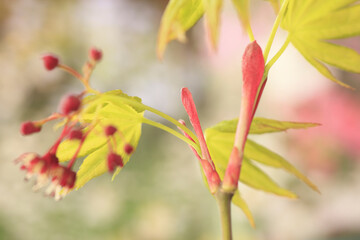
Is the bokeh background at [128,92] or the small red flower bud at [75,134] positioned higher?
the small red flower bud at [75,134]

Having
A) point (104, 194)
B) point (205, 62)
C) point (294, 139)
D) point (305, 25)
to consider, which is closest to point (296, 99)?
point (294, 139)

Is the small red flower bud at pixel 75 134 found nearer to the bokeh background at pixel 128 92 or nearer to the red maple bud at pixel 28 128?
the red maple bud at pixel 28 128

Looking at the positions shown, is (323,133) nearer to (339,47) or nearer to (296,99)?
(296,99)

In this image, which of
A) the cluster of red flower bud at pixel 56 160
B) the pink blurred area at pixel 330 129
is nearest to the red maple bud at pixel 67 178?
the cluster of red flower bud at pixel 56 160

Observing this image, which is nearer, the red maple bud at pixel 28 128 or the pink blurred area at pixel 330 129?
the red maple bud at pixel 28 128

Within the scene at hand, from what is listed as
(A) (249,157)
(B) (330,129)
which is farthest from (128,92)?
(A) (249,157)

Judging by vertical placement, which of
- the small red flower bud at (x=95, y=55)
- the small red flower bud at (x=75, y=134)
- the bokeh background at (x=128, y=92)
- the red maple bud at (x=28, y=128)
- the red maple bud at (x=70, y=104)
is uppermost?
the small red flower bud at (x=95, y=55)

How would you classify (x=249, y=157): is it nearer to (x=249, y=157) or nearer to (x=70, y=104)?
(x=249, y=157)
